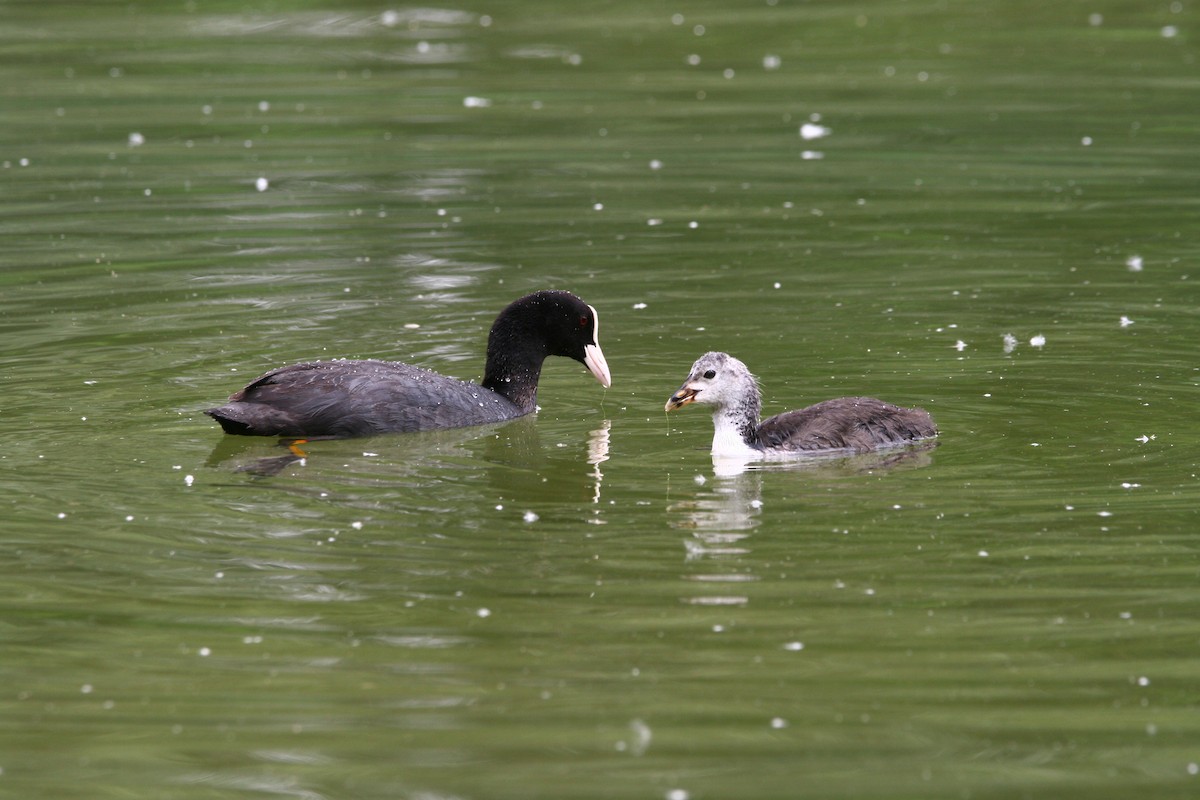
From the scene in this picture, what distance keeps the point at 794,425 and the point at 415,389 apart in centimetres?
223

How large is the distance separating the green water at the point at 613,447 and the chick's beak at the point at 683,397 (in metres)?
0.29

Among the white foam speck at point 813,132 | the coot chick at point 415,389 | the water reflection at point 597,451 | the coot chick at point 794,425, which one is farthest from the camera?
the white foam speck at point 813,132

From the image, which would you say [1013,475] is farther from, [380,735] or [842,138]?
[842,138]

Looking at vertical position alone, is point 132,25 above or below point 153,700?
above

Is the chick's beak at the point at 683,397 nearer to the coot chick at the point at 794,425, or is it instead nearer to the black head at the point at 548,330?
the coot chick at the point at 794,425

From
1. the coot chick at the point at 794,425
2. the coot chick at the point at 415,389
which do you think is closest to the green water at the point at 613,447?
the coot chick at the point at 415,389

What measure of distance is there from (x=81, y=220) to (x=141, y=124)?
428 cm

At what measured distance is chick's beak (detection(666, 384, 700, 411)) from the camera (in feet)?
33.5

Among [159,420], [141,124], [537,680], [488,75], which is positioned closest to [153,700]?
[537,680]

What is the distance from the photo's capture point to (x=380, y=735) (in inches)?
258

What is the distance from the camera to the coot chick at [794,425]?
10.1m

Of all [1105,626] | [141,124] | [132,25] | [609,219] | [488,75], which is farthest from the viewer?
[132,25]

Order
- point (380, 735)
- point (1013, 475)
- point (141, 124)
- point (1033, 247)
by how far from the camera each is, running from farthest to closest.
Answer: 1. point (141, 124)
2. point (1033, 247)
3. point (1013, 475)
4. point (380, 735)

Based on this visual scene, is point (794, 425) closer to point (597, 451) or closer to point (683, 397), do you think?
point (683, 397)
